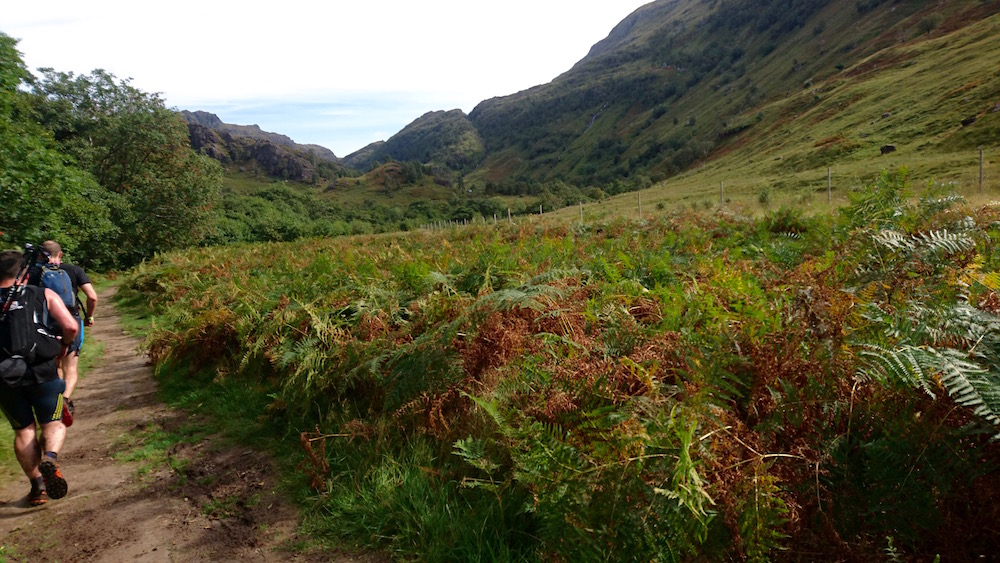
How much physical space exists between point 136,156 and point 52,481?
37.3 metres

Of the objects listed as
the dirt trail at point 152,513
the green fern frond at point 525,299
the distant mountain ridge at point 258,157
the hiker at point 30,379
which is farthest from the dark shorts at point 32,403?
the distant mountain ridge at point 258,157

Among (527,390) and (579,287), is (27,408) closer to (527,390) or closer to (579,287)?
(527,390)

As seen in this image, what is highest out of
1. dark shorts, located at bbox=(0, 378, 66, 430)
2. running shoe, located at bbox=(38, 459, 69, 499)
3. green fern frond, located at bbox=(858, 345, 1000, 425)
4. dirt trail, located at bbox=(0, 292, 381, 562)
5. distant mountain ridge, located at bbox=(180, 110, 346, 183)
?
distant mountain ridge, located at bbox=(180, 110, 346, 183)

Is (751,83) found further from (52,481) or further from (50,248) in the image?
(52,481)

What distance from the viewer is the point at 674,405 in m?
2.24

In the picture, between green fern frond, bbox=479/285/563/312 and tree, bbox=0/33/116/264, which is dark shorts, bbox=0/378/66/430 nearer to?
green fern frond, bbox=479/285/563/312

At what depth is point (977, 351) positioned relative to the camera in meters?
2.02

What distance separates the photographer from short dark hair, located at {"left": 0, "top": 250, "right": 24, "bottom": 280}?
4.42 meters

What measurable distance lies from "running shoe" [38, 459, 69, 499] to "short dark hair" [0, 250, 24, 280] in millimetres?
1790

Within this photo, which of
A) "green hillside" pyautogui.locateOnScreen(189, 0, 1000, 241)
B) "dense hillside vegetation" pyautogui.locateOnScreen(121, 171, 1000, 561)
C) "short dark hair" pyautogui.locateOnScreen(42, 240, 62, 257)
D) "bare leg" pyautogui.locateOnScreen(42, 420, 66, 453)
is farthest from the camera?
"green hillside" pyautogui.locateOnScreen(189, 0, 1000, 241)

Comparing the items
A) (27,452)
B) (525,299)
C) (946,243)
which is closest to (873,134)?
(946,243)

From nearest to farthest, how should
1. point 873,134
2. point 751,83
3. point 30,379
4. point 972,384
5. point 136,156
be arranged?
point 972,384, point 30,379, point 136,156, point 873,134, point 751,83

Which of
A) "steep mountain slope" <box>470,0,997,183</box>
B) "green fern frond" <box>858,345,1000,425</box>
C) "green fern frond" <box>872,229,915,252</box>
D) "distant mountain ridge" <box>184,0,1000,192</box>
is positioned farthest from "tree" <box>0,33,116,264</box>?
"steep mountain slope" <box>470,0,997,183</box>

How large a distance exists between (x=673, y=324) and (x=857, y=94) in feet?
260
